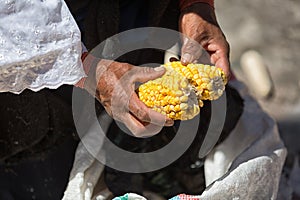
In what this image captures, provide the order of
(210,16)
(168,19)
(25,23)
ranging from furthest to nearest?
1. (168,19)
2. (210,16)
3. (25,23)

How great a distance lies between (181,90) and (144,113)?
3.4 inches

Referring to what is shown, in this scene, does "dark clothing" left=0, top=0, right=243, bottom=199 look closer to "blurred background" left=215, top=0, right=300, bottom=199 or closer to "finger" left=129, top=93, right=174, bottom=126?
"finger" left=129, top=93, right=174, bottom=126

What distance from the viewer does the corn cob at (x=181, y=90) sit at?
141 centimetres

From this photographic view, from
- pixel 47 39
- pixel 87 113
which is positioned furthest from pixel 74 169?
pixel 47 39

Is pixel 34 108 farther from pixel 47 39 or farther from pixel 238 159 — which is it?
pixel 238 159

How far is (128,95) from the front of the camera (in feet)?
4.61

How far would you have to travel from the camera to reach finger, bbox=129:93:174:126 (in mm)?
1399

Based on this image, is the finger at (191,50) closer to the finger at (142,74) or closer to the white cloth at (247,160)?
the finger at (142,74)

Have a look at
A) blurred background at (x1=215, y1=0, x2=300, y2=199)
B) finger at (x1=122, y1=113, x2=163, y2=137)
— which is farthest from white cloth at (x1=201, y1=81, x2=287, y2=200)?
blurred background at (x1=215, y1=0, x2=300, y2=199)

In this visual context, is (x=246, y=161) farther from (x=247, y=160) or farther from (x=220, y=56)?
(x=220, y=56)

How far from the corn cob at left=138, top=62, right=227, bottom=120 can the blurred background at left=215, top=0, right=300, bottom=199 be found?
2.99ft

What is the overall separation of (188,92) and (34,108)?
0.41 m

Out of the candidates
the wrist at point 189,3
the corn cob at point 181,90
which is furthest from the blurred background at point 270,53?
the corn cob at point 181,90

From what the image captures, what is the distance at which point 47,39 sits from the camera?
137cm
